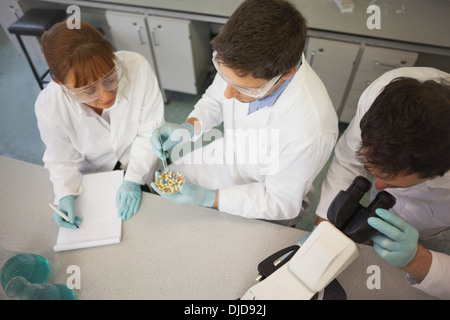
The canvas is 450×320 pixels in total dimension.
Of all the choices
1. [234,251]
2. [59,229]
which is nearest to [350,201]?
[234,251]

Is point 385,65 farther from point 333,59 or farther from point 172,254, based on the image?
point 172,254

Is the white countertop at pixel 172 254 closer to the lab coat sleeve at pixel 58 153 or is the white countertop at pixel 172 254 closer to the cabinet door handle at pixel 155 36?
the lab coat sleeve at pixel 58 153

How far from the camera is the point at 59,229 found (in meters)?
1.12

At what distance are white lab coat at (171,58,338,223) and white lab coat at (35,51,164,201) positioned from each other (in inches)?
16.7

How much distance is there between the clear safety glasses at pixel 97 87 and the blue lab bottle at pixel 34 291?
0.69 m

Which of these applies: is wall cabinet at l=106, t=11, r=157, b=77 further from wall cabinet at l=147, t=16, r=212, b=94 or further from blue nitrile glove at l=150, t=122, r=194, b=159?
blue nitrile glove at l=150, t=122, r=194, b=159

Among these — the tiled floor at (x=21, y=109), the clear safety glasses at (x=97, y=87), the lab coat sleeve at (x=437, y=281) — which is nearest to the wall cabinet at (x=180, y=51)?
the tiled floor at (x=21, y=109)

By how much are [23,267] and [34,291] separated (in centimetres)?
13


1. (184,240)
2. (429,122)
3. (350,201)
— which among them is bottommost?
(184,240)

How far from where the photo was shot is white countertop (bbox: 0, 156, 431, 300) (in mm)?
993

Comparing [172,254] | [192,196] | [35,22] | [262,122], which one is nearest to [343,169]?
[262,122]

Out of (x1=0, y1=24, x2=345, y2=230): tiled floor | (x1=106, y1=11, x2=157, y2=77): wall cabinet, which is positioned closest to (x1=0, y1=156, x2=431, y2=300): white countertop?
(x1=0, y1=24, x2=345, y2=230): tiled floor
